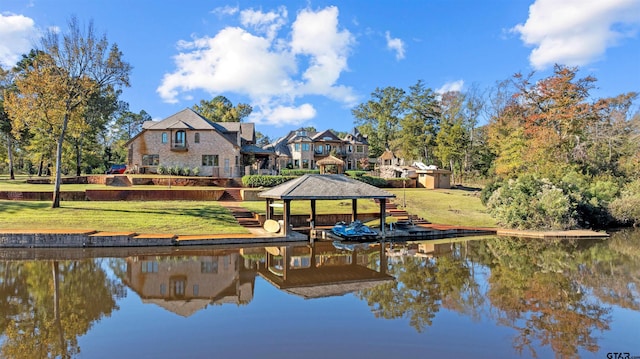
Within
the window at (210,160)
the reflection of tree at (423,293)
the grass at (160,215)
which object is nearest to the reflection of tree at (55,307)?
the grass at (160,215)

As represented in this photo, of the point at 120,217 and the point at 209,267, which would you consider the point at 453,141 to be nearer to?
the point at 120,217

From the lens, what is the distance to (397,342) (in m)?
7.99

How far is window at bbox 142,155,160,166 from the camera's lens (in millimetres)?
39031

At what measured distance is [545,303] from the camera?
10.6 metres

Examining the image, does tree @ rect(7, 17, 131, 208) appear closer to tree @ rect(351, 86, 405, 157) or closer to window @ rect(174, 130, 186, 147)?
window @ rect(174, 130, 186, 147)

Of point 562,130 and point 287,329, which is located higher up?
point 562,130

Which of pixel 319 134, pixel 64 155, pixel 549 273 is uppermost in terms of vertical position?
pixel 319 134

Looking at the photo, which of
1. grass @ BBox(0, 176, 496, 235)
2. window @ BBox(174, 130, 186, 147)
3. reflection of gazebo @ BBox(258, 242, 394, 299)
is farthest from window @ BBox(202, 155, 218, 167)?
reflection of gazebo @ BBox(258, 242, 394, 299)

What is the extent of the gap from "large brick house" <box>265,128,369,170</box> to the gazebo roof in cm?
3223

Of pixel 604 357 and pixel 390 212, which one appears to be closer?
pixel 604 357

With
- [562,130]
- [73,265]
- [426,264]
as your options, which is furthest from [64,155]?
[562,130]

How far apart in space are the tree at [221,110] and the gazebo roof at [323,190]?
3943 centimetres

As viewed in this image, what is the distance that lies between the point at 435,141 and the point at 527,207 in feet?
97.0

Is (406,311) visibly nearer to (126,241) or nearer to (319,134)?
(126,241)
